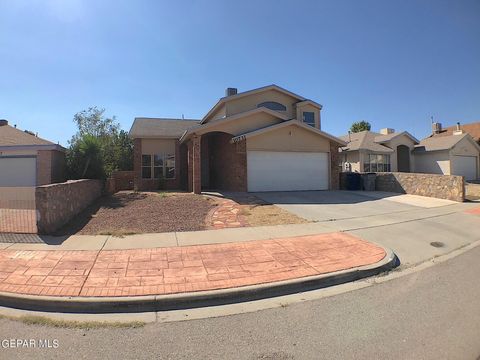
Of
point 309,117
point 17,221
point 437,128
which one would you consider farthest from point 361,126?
point 17,221

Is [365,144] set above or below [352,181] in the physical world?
above

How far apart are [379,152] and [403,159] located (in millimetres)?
6110

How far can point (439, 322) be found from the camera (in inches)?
172

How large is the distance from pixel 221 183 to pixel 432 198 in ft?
38.5

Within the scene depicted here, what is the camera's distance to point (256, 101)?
72.9ft

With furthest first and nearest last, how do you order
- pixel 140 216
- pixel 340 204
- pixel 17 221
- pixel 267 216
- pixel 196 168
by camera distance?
pixel 196 168
pixel 340 204
pixel 267 216
pixel 140 216
pixel 17 221

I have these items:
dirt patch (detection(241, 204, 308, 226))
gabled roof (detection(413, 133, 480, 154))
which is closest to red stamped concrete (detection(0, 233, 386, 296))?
dirt patch (detection(241, 204, 308, 226))

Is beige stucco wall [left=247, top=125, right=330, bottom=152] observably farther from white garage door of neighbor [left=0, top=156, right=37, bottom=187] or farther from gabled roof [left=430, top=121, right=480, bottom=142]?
gabled roof [left=430, top=121, right=480, bottom=142]

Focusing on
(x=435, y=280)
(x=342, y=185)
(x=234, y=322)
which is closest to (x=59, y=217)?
(x=234, y=322)

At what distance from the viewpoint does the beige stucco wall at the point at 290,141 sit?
18.2 meters

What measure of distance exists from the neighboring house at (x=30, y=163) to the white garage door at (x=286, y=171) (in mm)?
10385

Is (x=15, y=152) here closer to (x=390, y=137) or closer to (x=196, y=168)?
(x=196, y=168)

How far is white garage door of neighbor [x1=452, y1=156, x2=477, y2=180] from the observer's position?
32.0 metres

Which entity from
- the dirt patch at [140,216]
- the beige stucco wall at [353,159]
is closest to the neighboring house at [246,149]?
the dirt patch at [140,216]
